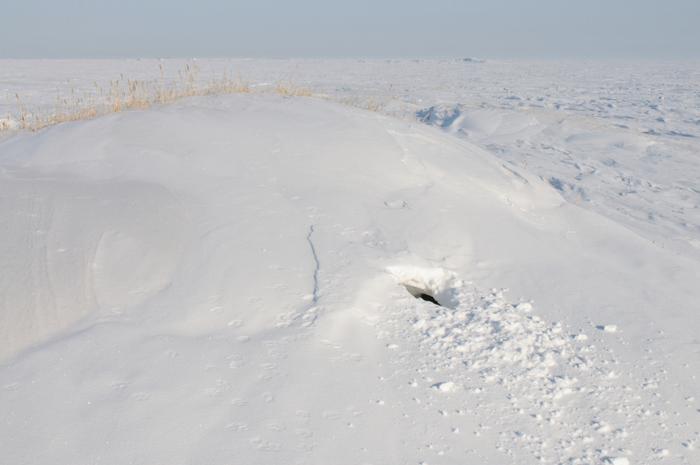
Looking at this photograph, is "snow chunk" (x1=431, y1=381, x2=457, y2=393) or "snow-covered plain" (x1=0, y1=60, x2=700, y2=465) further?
"snow chunk" (x1=431, y1=381, x2=457, y2=393)

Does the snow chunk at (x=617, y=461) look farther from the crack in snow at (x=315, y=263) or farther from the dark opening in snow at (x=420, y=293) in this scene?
the crack in snow at (x=315, y=263)

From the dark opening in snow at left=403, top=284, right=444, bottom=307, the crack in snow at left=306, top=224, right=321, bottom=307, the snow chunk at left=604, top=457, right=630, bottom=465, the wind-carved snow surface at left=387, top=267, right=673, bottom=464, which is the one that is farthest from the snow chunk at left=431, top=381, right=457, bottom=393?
the dark opening in snow at left=403, top=284, right=444, bottom=307

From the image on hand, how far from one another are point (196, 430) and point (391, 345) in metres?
0.89

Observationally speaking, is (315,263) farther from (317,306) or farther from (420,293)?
(420,293)

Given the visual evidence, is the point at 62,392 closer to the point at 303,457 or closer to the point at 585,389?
the point at 303,457

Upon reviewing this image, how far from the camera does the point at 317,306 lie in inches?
111

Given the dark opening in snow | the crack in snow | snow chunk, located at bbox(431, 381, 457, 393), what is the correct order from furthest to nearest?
1. the dark opening in snow
2. the crack in snow
3. snow chunk, located at bbox(431, 381, 457, 393)

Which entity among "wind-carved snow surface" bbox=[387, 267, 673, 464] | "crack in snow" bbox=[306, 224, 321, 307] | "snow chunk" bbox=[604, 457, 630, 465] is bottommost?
"snow chunk" bbox=[604, 457, 630, 465]

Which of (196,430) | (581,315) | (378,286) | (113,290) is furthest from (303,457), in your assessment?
(581,315)

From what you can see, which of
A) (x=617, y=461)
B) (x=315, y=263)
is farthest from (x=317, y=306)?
(x=617, y=461)

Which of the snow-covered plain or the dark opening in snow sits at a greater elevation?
the snow-covered plain

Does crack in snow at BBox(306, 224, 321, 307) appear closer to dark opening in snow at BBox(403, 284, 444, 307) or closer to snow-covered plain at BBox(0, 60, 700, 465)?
snow-covered plain at BBox(0, 60, 700, 465)

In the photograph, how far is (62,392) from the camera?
225 centimetres

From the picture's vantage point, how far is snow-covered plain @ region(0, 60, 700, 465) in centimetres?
215
